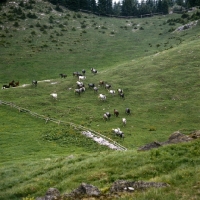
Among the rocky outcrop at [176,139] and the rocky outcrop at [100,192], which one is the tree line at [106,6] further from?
the rocky outcrop at [100,192]

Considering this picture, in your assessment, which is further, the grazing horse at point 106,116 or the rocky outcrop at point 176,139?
the grazing horse at point 106,116

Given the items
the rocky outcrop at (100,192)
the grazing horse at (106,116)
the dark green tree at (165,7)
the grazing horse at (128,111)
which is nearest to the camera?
the rocky outcrop at (100,192)

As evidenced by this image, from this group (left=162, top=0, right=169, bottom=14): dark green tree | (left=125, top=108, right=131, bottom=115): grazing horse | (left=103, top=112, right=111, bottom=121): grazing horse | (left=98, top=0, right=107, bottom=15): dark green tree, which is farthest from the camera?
(left=98, top=0, right=107, bottom=15): dark green tree

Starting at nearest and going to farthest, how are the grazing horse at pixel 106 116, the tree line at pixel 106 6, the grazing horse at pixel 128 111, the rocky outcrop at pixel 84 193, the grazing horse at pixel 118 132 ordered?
the rocky outcrop at pixel 84 193
the grazing horse at pixel 118 132
the grazing horse at pixel 106 116
the grazing horse at pixel 128 111
the tree line at pixel 106 6

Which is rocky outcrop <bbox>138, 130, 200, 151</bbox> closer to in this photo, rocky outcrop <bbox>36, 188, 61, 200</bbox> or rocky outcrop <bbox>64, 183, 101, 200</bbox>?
rocky outcrop <bbox>64, 183, 101, 200</bbox>

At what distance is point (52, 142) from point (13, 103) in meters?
15.6

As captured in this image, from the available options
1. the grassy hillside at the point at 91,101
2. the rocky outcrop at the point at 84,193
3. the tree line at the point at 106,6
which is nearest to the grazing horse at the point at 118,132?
the grassy hillside at the point at 91,101

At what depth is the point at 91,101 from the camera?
4866cm

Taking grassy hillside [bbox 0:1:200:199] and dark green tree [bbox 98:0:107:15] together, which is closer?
grassy hillside [bbox 0:1:200:199]

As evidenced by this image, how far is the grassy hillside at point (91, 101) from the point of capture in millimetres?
18391

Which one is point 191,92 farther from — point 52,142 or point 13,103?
point 13,103

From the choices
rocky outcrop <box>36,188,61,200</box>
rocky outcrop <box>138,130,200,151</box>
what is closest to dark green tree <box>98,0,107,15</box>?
rocky outcrop <box>138,130,200,151</box>

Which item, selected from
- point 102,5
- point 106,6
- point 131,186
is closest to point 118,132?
point 131,186

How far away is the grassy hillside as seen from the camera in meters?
18.4
